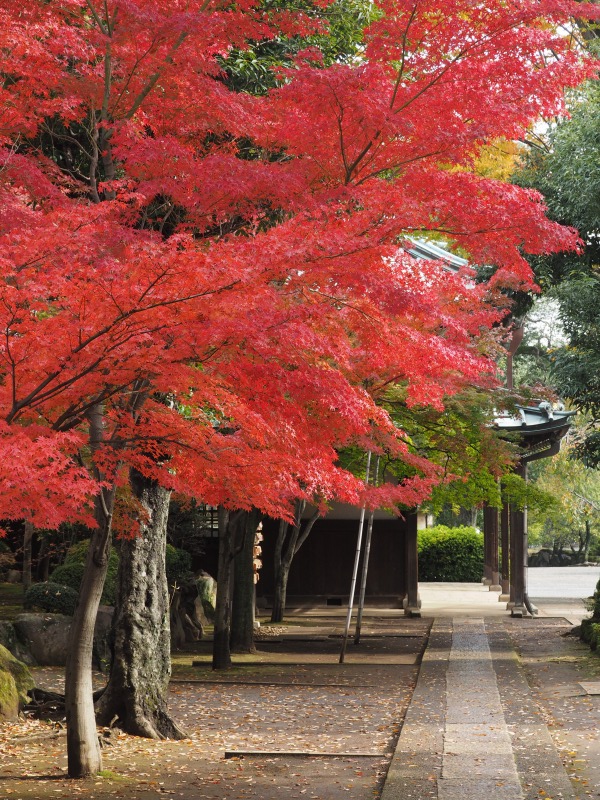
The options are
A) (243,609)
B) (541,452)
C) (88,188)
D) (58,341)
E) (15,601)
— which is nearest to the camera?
(58,341)

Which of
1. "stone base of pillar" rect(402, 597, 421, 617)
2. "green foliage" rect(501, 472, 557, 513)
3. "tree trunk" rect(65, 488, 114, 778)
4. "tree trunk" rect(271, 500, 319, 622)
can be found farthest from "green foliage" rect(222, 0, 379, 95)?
"stone base of pillar" rect(402, 597, 421, 617)

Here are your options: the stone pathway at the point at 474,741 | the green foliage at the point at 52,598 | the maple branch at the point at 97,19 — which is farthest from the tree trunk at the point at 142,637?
the green foliage at the point at 52,598

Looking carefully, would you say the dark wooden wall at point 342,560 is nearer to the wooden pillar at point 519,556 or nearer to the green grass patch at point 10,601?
the wooden pillar at point 519,556

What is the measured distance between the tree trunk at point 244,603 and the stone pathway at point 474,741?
323cm

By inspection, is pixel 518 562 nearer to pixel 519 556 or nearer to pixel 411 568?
pixel 519 556

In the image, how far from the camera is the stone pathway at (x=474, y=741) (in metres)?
7.34

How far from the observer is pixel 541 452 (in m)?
22.6

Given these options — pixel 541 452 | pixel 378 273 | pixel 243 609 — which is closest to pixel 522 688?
pixel 243 609

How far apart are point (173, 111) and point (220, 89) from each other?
1.57 feet

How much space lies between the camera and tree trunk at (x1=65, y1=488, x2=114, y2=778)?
26.8 ft

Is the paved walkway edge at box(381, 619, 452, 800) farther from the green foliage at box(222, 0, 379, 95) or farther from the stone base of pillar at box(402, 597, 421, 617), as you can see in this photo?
the stone base of pillar at box(402, 597, 421, 617)

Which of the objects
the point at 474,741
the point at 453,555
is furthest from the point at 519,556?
the point at 453,555

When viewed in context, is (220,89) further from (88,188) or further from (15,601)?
(15,601)

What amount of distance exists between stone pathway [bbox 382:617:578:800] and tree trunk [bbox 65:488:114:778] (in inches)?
99.2
